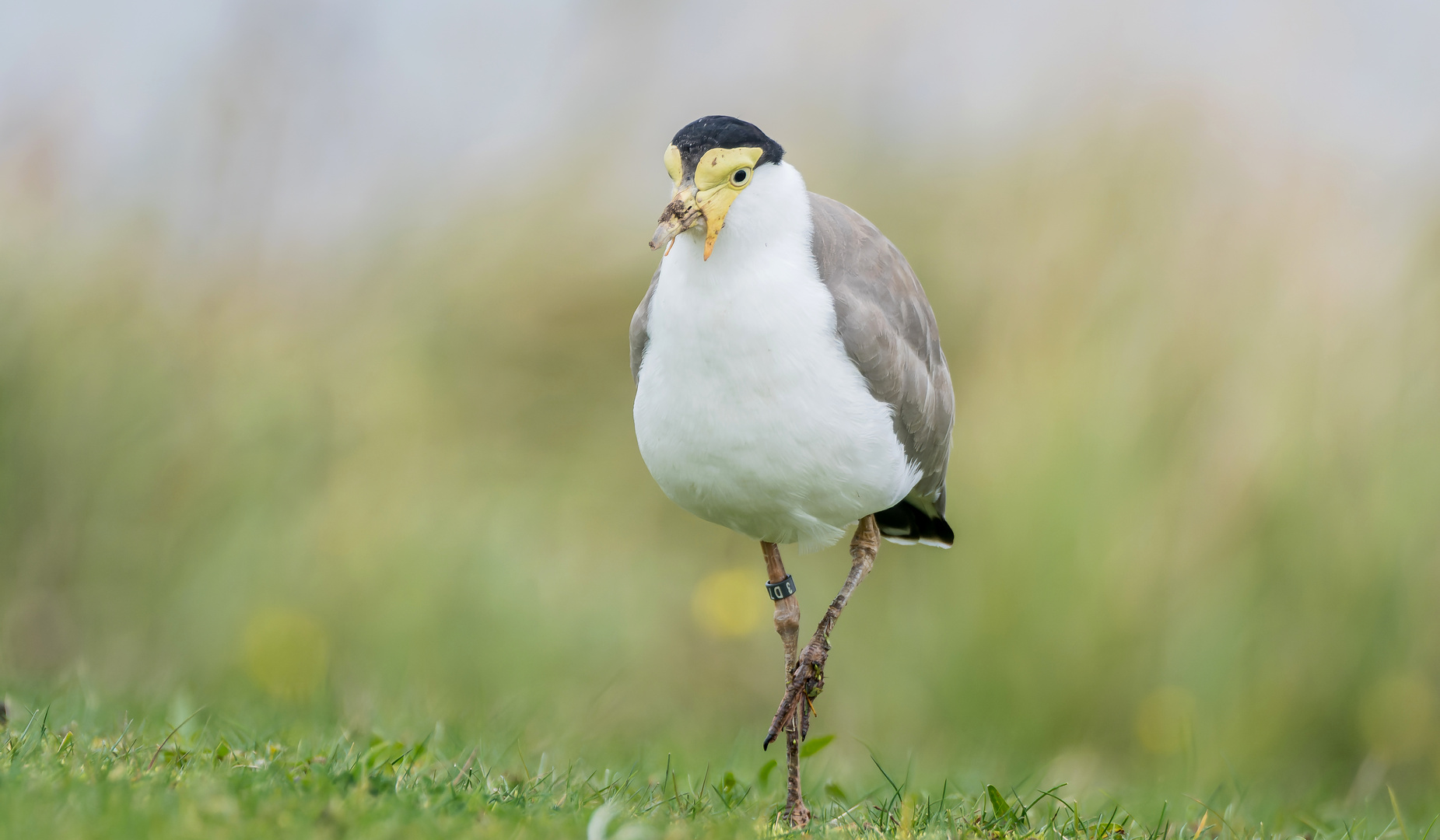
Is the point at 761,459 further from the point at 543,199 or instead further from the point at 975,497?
the point at 543,199

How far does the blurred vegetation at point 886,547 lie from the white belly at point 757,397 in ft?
8.54

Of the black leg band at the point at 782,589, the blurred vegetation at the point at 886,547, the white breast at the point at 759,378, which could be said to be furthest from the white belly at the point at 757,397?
the blurred vegetation at the point at 886,547

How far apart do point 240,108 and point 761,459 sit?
526 cm

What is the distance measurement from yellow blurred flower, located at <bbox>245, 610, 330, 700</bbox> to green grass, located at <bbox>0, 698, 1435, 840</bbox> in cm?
162

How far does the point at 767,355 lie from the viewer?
11.1 feet

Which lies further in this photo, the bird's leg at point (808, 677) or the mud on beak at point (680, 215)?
the bird's leg at point (808, 677)

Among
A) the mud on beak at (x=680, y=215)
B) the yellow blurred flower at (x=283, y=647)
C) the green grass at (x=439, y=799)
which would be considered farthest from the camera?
the yellow blurred flower at (x=283, y=647)

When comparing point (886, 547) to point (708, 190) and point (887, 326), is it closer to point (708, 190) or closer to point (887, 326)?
point (887, 326)

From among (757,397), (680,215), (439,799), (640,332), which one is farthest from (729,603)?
(680,215)

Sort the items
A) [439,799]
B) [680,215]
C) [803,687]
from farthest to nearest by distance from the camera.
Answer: [803,687] < [680,215] < [439,799]

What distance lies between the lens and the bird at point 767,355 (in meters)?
3.40

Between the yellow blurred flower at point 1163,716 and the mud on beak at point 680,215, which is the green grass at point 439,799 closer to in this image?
the yellow blurred flower at point 1163,716

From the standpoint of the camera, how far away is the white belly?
3.41 m

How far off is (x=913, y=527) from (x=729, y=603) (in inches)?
90.7
